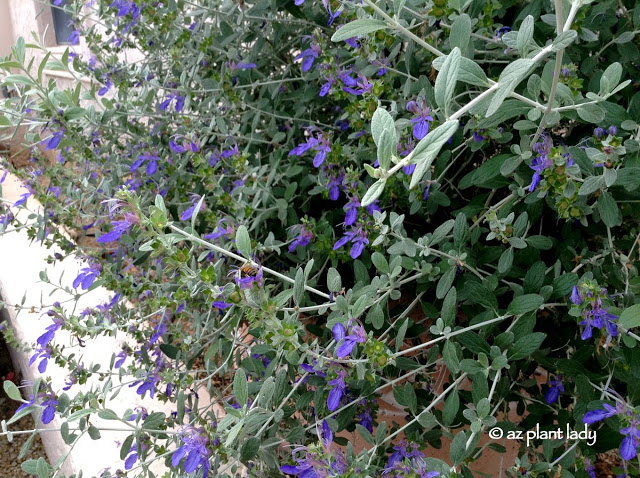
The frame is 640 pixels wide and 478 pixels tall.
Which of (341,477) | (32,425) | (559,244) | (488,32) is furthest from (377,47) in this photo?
(32,425)

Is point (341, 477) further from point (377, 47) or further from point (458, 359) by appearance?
point (377, 47)

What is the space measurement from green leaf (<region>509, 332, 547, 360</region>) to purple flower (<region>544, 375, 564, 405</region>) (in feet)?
0.41

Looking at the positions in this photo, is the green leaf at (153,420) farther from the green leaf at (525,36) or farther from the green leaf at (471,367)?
the green leaf at (525,36)

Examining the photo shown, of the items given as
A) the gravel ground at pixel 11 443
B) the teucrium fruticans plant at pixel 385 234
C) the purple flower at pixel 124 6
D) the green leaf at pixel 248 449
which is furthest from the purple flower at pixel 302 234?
the gravel ground at pixel 11 443

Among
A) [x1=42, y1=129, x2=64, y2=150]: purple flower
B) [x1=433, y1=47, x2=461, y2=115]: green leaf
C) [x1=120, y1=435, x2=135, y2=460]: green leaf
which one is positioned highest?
[x1=433, y1=47, x2=461, y2=115]: green leaf

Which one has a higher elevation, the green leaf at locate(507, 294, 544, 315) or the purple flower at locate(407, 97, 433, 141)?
the purple flower at locate(407, 97, 433, 141)

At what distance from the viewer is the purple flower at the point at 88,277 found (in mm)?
1049

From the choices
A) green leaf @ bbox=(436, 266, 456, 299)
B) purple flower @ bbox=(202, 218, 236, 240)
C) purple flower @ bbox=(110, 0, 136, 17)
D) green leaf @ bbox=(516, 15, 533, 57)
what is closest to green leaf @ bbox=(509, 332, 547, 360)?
green leaf @ bbox=(436, 266, 456, 299)

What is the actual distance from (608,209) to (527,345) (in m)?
0.18

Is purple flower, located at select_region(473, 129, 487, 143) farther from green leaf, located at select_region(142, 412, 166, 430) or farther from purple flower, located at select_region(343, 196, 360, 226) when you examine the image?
green leaf, located at select_region(142, 412, 166, 430)

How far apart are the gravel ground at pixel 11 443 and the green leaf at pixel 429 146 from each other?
2.12 metres

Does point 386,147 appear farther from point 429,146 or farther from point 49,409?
point 49,409

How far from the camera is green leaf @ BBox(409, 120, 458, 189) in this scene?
412 mm

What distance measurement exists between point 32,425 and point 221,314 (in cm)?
165
